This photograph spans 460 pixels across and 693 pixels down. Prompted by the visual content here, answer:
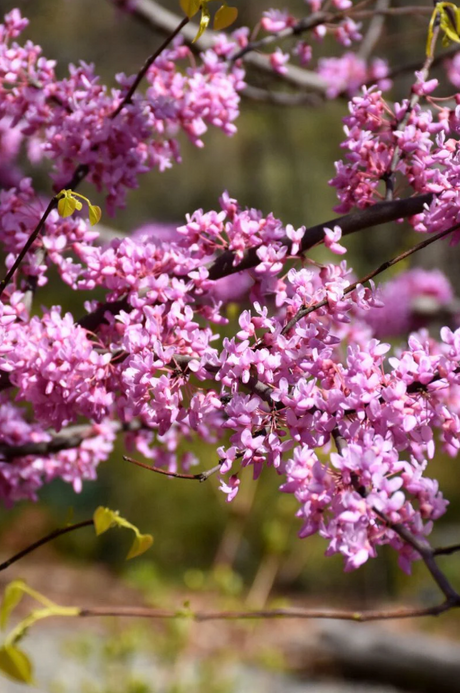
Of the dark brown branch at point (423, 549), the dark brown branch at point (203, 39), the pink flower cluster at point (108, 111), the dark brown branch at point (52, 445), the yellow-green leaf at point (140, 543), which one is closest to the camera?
the dark brown branch at point (423, 549)

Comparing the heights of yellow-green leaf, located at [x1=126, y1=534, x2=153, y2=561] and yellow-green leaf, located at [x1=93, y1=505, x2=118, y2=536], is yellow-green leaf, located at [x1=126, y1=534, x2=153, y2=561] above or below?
below

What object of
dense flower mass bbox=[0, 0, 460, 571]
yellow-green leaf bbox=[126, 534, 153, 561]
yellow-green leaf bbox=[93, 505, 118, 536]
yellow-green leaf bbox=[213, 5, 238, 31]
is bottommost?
yellow-green leaf bbox=[126, 534, 153, 561]

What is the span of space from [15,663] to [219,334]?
0.43 m

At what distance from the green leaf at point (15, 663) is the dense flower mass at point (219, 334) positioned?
0.25 m

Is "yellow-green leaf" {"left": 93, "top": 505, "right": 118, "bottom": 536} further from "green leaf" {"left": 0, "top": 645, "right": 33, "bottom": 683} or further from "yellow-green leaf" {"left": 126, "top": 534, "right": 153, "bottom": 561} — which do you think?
"green leaf" {"left": 0, "top": 645, "right": 33, "bottom": 683}

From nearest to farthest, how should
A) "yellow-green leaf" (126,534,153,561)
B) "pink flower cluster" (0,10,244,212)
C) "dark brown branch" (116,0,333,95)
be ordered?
"yellow-green leaf" (126,534,153,561) → "pink flower cluster" (0,10,244,212) → "dark brown branch" (116,0,333,95)

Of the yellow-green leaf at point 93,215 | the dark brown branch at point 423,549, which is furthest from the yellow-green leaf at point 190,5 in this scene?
the dark brown branch at point 423,549

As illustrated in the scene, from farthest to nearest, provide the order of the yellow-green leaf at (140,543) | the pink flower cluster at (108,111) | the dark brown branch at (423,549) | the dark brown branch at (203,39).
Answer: the dark brown branch at (203,39) → the pink flower cluster at (108,111) → the yellow-green leaf at (140,543) → the dark brown branch at (423,549)

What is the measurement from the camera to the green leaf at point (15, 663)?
829mm

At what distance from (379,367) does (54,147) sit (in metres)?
0.55

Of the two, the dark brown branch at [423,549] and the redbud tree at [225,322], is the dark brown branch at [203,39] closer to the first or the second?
the redbud tree at [225,322]

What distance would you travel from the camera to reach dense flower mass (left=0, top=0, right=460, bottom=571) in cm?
72

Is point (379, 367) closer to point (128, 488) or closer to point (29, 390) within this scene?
point (29, 390)

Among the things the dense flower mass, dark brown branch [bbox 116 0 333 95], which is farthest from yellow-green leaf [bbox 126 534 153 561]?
dark brown branch [bbox 116 0 333 95]
